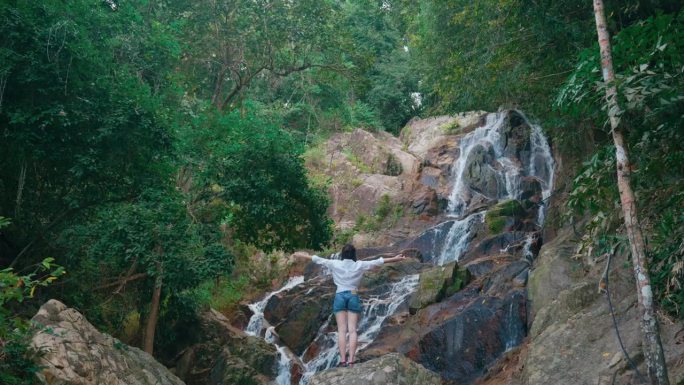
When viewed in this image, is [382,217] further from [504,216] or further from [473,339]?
[473,339]

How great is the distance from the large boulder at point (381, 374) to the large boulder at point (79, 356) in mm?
2655

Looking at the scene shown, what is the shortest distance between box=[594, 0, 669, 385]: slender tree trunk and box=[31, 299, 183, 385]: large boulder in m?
6.10

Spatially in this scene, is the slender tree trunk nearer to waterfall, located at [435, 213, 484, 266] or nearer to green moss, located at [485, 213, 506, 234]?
green moss, located at [485, 213, 506, 234]

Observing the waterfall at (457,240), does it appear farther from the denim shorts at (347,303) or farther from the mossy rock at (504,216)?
the denim shorts at (347,303)

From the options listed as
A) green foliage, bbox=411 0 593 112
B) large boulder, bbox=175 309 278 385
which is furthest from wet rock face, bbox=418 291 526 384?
green foliage, bbox=411 0 593 112

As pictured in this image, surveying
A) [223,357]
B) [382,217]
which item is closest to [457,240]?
[382,217]

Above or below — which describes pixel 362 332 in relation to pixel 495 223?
below

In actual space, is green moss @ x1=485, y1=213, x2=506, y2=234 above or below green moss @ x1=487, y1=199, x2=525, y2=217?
below

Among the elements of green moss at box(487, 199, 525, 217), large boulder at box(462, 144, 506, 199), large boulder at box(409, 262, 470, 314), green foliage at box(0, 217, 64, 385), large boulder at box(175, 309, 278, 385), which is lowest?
large boulder at box(175, 309, 278, 385)

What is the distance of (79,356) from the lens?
742cm

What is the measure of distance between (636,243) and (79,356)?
6.39 m

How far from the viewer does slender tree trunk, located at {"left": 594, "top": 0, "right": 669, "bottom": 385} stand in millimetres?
5949

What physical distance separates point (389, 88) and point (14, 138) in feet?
83.6

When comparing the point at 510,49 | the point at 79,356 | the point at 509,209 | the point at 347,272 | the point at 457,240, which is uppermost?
the point at 510,49
